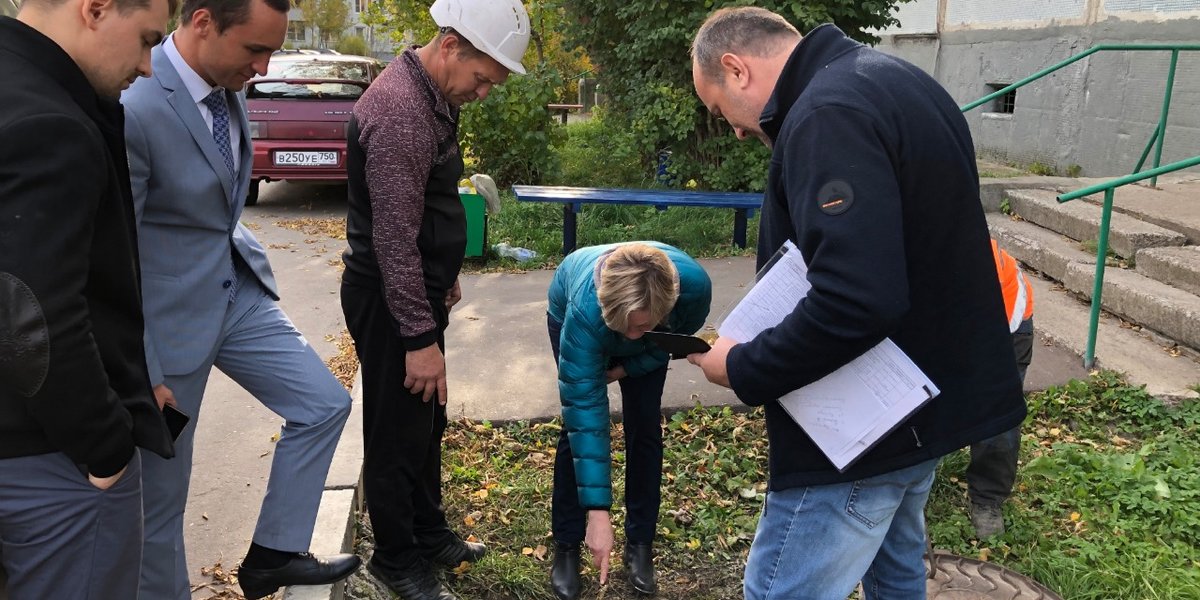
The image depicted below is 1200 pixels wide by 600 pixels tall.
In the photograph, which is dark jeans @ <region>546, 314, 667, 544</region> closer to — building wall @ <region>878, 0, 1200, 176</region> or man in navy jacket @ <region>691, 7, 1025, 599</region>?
man in navy jacket @ <region>691, 7, 1025, 599</region>

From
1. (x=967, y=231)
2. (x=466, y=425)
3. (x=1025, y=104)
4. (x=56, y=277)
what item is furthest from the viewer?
(x=1025, y=104)

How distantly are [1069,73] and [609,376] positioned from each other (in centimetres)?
844

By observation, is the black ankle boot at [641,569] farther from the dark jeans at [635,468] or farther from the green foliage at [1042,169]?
the green foliage at [1042,169]

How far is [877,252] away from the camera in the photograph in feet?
5.93

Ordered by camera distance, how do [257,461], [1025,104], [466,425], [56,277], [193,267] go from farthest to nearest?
[1025,104]
[466,425]
[257,461]
[193,267]
[56,277]

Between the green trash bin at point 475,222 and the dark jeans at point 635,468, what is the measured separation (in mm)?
4086

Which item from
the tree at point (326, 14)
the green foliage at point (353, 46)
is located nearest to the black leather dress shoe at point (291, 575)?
the green foliage at point (353, 46)

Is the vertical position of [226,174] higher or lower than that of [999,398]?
higher

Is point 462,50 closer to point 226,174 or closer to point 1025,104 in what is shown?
point 226,174

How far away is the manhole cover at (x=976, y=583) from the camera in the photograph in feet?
10.6

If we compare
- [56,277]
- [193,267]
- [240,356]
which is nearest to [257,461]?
[240,356]

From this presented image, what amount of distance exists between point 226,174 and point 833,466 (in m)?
1.72

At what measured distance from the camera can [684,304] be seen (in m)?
3.09

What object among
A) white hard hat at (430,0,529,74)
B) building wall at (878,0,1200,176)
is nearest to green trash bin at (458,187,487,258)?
white hard hat at (430,0,529,74)
